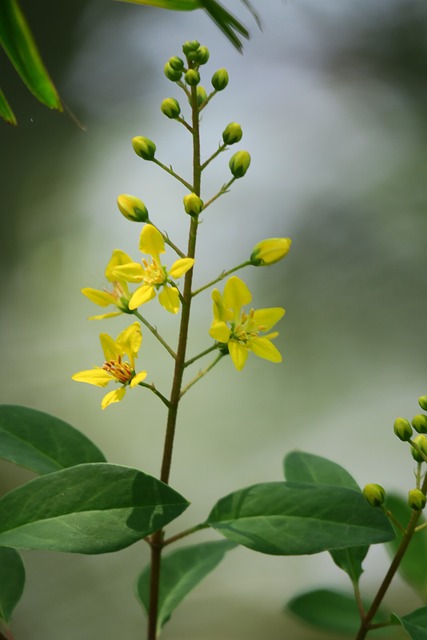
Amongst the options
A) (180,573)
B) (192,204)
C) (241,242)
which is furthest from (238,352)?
(241,242)

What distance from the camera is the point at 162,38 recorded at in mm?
1388

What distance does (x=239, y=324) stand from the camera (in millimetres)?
623

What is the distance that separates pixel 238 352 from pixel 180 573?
0.38 metres

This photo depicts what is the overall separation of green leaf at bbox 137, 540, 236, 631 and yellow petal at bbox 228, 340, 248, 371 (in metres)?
0.32

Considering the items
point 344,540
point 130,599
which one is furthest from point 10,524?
point 130,599

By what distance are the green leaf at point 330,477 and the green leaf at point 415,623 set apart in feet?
0.34

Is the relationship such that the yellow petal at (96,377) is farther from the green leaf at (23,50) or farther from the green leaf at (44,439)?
the green leaf at (23,50)

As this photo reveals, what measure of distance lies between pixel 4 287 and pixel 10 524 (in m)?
0.84

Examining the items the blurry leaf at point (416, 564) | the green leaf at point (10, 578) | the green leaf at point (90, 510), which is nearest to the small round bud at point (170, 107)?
the green leaf at point (90, 510)

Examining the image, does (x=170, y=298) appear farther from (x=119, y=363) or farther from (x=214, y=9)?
(x=214, y=9)

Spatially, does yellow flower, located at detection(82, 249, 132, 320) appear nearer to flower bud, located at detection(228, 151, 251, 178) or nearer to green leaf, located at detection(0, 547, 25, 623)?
flower bud, located at detection(228, 151, 251, 178)

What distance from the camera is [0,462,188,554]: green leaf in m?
0.53

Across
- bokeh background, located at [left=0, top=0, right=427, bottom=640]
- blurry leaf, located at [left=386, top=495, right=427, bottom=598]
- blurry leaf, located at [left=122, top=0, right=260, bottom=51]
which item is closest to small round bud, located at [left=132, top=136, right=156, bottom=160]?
blurry leaf, located at [left=122, top=0, right=260, bottom=51]

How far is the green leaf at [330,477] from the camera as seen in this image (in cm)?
72
